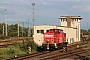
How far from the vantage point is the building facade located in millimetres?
32066

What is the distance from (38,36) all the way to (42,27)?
2.99 metres

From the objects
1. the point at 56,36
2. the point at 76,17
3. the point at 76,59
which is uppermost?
the point at 76,17

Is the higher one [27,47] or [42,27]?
[42,27]

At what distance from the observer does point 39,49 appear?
2620 centimetres

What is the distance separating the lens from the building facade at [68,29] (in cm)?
3207

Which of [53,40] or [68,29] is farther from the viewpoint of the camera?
[68,29]

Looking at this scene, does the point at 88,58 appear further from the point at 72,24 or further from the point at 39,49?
the point at 72,24

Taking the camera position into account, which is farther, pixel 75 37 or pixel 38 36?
pixel 75 37

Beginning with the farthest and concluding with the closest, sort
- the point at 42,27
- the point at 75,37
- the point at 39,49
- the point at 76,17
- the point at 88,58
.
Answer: the point at 76,17 → the point at 75,37 → the point at 42,27 → the point at 39,49 → the point at 88,58

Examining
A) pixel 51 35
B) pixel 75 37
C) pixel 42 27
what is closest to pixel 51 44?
pixel 51 35

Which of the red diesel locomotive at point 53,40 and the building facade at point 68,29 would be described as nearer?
the red diesel locomotive at point 53,40

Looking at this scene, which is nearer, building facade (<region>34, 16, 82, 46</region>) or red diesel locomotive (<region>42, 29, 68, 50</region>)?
red diesel locomotive (<region>42, 29, 68, 50</region>)

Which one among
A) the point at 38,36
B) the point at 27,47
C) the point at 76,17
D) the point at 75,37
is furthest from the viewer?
the point at 76,17

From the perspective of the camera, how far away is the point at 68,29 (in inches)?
1490
